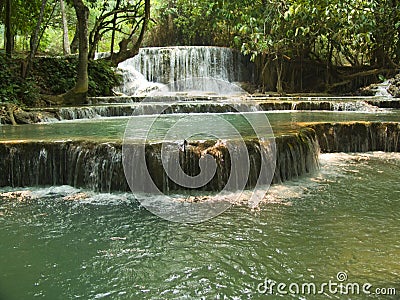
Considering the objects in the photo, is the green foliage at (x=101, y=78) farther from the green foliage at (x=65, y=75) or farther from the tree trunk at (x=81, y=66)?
the tree trunk at (x=81, y=66)

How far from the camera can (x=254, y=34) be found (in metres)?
11.7

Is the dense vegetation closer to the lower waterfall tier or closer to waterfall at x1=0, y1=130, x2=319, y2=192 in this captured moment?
the lower waterfall tier

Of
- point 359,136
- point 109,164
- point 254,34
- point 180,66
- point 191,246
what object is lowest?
point 191,246

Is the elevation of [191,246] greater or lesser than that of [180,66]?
lesser

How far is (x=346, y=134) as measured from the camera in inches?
297

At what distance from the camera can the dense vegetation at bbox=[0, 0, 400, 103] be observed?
10977 mm

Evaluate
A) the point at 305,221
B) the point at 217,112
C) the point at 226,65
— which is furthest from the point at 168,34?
the point at 305,221

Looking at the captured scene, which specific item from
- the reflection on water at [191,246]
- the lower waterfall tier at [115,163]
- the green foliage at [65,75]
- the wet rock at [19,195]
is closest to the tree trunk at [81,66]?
the green foliage at [65,75]

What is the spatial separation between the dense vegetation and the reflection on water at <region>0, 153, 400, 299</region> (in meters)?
5.55

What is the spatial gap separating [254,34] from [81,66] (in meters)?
4.67

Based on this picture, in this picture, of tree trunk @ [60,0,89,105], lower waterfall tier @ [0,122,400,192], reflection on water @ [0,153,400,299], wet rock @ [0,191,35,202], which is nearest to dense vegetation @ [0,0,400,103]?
tree trunk @ [60,0,89,105]

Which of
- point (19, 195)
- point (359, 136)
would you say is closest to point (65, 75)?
point (19, 195)

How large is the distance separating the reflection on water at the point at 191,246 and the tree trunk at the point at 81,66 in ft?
21.5

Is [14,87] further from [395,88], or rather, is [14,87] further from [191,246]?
[395,88]
